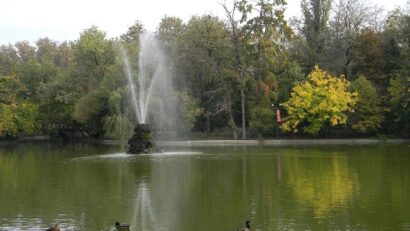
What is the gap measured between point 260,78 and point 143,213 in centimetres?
4383

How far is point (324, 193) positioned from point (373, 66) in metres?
42.8

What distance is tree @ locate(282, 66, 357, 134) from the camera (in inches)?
2186

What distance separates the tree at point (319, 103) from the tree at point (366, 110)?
2.60 ft

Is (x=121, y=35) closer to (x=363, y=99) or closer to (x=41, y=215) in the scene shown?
(x=363, y=99)

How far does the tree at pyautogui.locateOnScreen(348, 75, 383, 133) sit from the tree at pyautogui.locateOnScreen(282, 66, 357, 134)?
792 mm

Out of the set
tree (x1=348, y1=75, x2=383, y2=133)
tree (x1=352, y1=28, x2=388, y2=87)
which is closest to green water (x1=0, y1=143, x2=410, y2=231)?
tree (x1=348, y1=75, x2=383, y2=133)

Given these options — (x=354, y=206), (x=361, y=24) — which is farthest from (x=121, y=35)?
(x=354, y=206)

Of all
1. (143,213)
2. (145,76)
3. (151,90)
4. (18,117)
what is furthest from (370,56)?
(143,213)

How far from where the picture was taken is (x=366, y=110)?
184ft

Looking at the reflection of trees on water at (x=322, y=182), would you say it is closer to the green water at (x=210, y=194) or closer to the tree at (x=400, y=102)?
the green water at (x=210, y=194)

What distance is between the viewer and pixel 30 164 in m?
36.1

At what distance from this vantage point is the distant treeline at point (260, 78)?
56094 mm

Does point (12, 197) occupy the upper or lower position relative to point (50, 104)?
lower

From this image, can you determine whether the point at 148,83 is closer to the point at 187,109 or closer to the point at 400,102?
the point at 187,109
